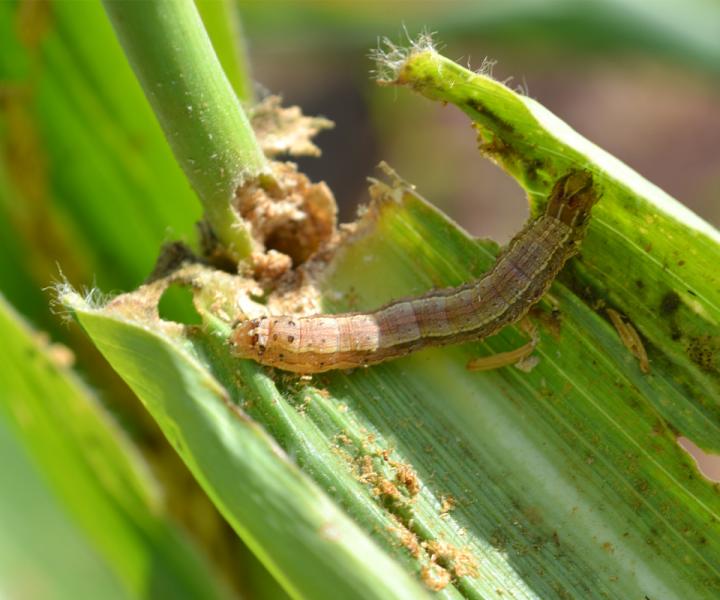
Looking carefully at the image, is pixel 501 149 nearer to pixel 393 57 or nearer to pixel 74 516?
pixel 393 57

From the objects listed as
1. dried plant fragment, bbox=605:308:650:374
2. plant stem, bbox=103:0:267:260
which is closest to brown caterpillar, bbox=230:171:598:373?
dried plant fragment, bbox=605:308:650:374

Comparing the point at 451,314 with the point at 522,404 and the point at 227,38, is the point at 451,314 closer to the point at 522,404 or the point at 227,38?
the point at 522,404

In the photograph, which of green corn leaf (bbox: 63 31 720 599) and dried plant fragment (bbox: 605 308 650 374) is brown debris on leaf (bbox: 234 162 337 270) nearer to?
green corn leaf (bbox: 63 31 720 599)

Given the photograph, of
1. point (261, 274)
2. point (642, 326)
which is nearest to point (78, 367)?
point (261, 274)

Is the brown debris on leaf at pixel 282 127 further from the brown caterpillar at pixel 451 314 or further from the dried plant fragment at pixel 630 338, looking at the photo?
the dried plant fragment at pixel 630 338

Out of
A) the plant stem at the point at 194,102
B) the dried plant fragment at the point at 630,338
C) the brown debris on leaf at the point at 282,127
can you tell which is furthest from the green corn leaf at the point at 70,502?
the dried plant fragment at the point at 630,338

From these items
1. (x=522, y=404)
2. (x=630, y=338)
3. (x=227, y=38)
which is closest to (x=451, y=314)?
(x=522, y=404)
